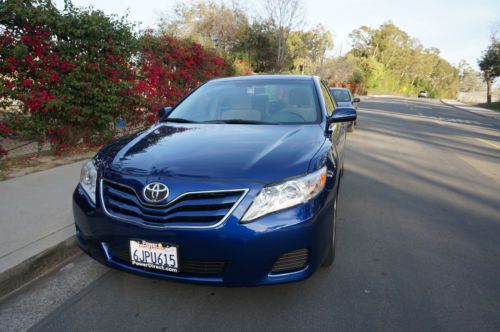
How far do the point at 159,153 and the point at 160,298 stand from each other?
3.26 ft

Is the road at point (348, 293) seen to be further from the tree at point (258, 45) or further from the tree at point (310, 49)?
the tree at point (310, 49)

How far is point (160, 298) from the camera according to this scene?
2539 mm

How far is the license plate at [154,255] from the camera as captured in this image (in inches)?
85.7

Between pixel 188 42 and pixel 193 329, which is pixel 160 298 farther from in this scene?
pixel 188 42

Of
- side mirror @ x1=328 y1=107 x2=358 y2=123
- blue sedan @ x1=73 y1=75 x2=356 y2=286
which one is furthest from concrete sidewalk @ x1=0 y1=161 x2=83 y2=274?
side mirror @ x1=328 y1=107 x2=358 y2=123

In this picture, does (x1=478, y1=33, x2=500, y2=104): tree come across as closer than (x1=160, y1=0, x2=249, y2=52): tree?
No

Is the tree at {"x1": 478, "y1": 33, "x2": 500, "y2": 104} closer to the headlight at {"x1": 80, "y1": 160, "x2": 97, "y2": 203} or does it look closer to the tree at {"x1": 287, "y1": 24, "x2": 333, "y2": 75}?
the tree at {"x1": 287, "y1": 24, "x2": 333, "y2": 75}

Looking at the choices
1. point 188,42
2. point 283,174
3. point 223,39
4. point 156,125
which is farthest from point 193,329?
point 223,39

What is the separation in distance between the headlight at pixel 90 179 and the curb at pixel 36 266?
2.38 feet

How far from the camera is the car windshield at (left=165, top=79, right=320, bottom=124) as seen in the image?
11.6ft

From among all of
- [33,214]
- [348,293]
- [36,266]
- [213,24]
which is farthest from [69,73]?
[213,24]

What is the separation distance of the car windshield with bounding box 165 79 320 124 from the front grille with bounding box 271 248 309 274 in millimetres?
1473

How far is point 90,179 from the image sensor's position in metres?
2.63

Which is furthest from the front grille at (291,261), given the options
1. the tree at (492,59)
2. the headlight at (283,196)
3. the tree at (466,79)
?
the tree at (466,79)
